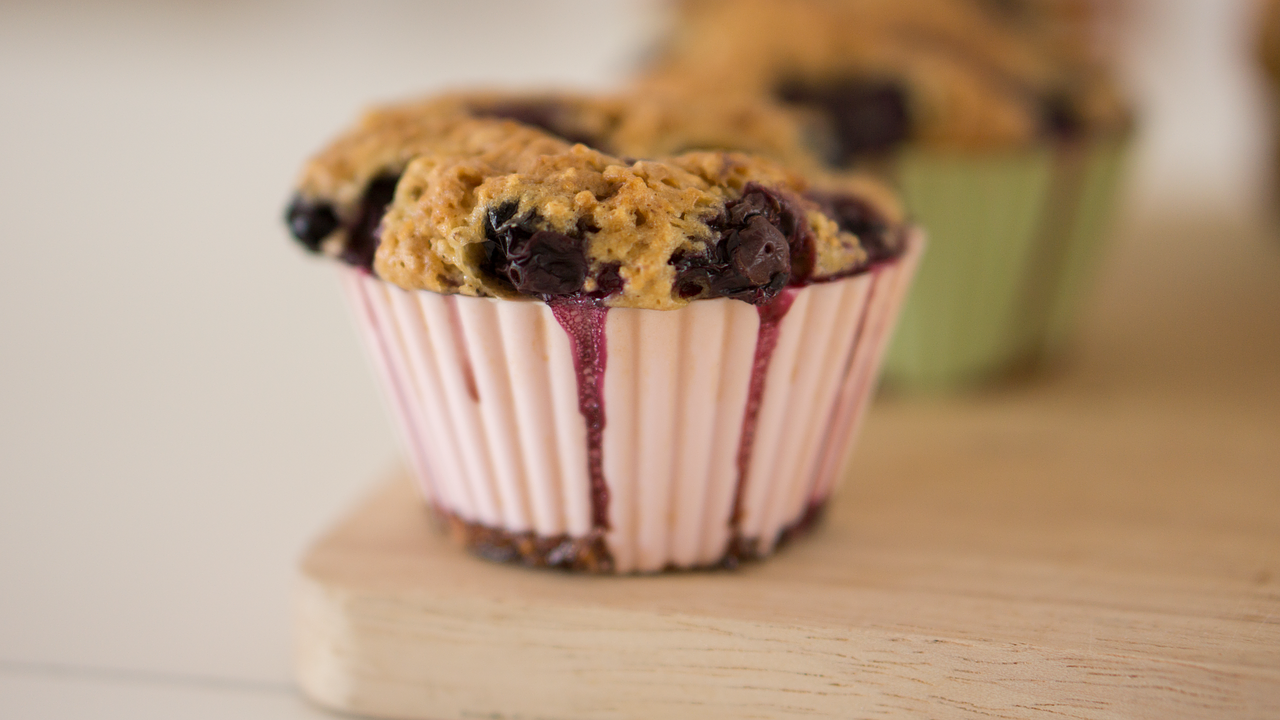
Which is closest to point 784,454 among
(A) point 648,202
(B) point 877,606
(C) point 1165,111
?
(B) point 877,606

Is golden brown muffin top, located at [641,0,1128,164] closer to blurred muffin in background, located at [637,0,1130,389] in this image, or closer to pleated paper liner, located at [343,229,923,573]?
blurred muffin in background, located at [637,0,1130,389]

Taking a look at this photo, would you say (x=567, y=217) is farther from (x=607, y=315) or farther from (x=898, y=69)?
(x=898, y=69)

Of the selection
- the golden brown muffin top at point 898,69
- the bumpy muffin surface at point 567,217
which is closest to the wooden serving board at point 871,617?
the bumpy muffin surface at point 567,217

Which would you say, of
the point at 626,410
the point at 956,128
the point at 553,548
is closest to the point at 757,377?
the point at 626,410

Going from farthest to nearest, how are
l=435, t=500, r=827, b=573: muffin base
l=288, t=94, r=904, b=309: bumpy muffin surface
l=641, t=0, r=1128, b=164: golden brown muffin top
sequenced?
1. l=641, t=0, r=1128, b=164: golden brown muffin top
2. l=435, t=500, r=827, b=573: muffin base
3. l=288, t=94, r=904, b=309: bumpy muffin surface

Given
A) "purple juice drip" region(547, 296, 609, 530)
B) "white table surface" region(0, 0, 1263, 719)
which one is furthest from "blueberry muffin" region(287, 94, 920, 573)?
"white table surface" region(0, 0, 1263, 719)

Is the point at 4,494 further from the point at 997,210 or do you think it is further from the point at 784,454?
the point at 997,210

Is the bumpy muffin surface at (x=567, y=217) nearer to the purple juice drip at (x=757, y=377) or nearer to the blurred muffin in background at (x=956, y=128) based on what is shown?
the purple juice drip at (x=757, y=377)
